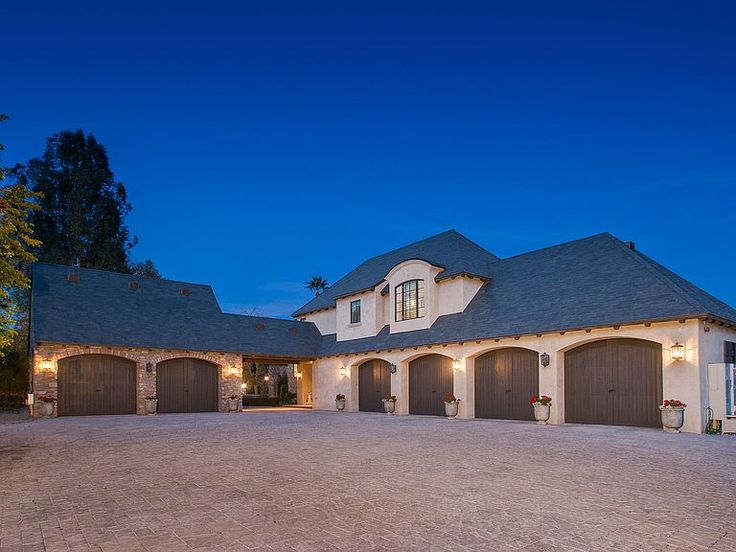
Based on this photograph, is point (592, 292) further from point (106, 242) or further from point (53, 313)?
point (106, 242)

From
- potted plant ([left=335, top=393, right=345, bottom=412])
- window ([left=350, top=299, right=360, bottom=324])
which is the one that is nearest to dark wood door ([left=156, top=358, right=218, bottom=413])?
potted plant ([left=335, top=393, right=345, bottom=412])

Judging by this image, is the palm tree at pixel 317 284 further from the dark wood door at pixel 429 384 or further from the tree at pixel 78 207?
the dark wood door at pixel 429 384

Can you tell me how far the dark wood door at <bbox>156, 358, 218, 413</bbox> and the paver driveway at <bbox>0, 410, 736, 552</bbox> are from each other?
1292 cm

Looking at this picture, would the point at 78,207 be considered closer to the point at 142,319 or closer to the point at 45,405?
the point at 142,319

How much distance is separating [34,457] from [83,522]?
20.1 feet

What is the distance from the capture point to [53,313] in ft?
79.2

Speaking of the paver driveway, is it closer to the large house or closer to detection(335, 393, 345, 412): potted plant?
the large house

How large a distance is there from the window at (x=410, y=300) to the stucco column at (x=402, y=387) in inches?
95.3

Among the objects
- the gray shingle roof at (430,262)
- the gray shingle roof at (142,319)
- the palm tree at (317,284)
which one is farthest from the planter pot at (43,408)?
the palm tree at (317,284)

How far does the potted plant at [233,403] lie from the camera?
2738 cm

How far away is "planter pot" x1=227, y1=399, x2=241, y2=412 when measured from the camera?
27.4m

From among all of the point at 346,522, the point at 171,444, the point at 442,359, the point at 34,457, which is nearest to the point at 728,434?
the point at 442,359

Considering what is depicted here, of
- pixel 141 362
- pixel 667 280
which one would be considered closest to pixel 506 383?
pixel 667 280

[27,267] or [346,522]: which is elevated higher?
[27,267]
